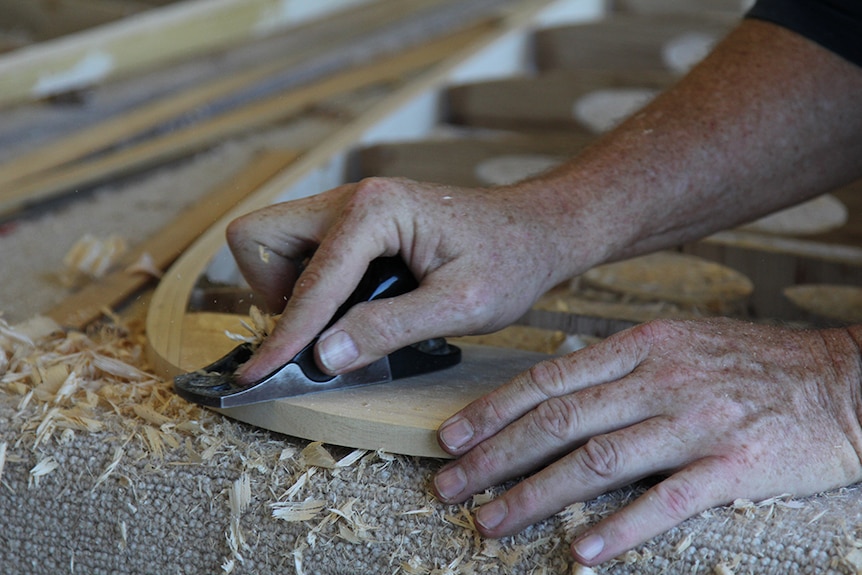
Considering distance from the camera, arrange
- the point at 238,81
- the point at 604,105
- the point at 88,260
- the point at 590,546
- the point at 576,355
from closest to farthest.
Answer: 1. the point at 590,546
2. the point at 576,355
3. the point at 88,260
4. the point at 604,105
5. the point at 238,81

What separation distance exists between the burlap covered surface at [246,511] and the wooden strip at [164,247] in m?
0.29

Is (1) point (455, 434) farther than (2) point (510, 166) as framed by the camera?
No

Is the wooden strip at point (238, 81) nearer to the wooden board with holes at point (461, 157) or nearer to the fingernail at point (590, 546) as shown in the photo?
the wooden board with holes at point (461, 157)

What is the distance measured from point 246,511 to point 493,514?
26cm

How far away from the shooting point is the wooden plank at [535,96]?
2.40 meters

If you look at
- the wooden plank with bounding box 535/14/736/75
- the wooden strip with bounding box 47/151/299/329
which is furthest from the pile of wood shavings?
the wooden plank with bounding box 535/14/736/75

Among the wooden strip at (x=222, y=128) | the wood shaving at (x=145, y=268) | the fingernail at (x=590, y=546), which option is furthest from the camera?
the wooden strip at (x=222, y=128)

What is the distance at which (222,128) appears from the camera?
233 cm

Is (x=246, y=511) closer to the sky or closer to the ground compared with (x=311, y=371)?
closer to the ground

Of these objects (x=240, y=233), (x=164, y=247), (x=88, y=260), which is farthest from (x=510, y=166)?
(x=240, y=233)

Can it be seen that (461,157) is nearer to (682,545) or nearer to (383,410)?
(383,410)

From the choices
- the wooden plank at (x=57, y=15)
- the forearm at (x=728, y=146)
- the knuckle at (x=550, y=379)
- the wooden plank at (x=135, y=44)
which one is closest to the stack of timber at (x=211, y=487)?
the knuckle at (x=550, y=379)

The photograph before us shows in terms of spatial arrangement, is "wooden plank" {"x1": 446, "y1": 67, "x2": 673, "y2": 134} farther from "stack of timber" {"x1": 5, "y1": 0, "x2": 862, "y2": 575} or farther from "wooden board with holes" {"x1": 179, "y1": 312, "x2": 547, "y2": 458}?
"wooden board with holes" {"x1": 179, "y1": 312, "x2": 547, "y2": 458}

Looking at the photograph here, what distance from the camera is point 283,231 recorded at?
3.21 ft
